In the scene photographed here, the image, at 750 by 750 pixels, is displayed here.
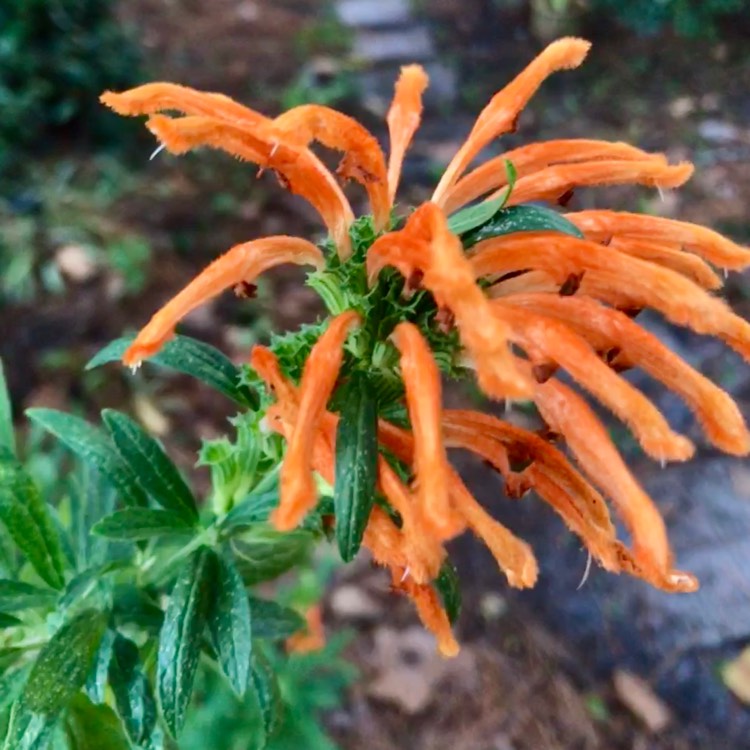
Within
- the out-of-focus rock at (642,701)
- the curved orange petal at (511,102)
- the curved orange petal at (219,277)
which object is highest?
the curved orange petal at (511,102)

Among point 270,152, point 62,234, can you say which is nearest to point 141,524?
point 270,152

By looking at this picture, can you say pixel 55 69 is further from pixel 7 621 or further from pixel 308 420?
pixel 308 420

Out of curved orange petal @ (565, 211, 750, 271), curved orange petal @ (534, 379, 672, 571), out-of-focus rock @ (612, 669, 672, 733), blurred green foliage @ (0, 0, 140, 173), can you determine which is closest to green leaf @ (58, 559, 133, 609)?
curved orange petal @ (534, 379, 672, 571)

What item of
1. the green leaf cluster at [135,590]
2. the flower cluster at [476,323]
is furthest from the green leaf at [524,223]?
the green leaf cluster at [135,590]

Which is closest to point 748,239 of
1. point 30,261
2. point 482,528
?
point 30,261

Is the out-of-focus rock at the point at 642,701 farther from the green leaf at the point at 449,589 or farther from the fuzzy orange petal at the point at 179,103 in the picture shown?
the fuzzy orange petal at the point at 179,103

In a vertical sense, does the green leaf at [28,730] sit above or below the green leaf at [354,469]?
below

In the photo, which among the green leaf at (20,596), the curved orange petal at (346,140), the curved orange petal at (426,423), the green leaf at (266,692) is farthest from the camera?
the green leaf at (266,692)
